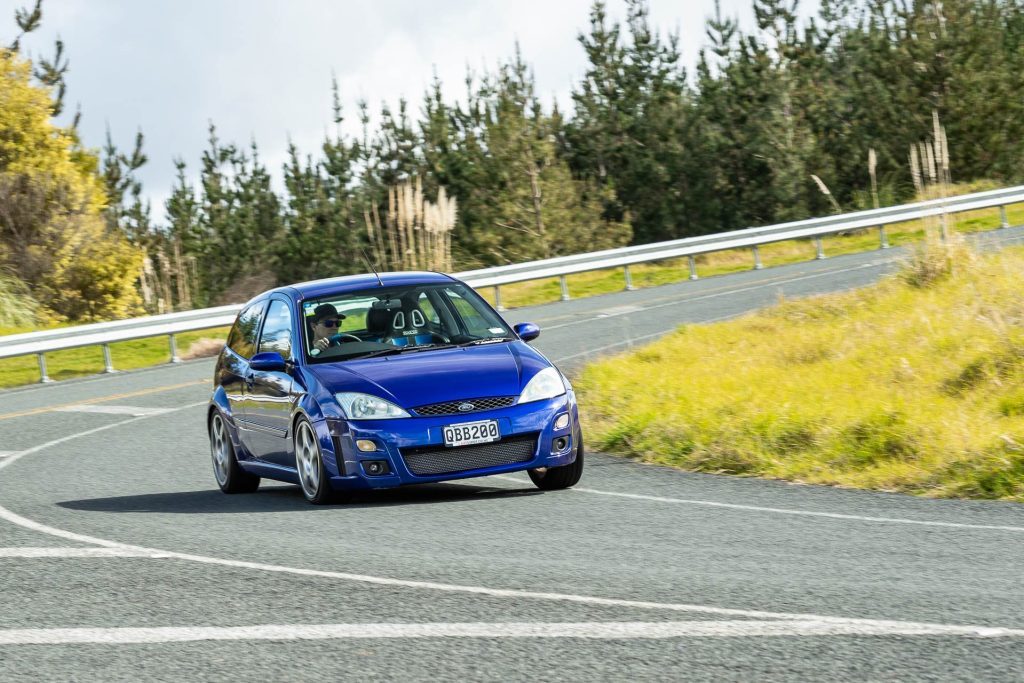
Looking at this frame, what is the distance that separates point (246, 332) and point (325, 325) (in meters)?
1.30

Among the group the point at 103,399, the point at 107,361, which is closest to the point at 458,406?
the point at 103,399

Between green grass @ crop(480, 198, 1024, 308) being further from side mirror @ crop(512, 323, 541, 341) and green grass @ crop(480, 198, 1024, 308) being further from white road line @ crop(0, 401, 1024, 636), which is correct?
white road line @ crop(0, 401, 1024, 636)

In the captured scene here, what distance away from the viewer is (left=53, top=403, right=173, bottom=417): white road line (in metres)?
17.2

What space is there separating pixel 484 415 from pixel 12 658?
3775 mm

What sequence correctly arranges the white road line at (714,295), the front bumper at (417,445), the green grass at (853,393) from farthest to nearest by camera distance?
1. the white road line at (714,295)
2. the green grass at (853,393)
3. the front bumper at (417,445)

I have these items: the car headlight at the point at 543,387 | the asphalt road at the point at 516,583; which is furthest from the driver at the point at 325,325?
the car headlight at the point at 543,387

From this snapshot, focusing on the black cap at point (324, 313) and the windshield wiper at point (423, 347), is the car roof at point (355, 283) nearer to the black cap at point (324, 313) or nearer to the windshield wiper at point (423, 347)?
Result: the black cap at point (324, 313)

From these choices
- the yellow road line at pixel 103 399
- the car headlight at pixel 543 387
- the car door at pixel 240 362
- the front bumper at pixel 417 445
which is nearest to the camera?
the front bumper at pixel 417 445

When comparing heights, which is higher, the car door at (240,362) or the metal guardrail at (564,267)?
the metal guardrail at (564,267)

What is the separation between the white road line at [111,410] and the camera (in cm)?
1723

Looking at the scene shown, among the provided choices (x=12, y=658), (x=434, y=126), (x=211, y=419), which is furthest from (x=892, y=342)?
(x=434, y=126)

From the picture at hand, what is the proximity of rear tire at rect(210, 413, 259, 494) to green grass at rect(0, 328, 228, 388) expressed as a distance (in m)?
14.0

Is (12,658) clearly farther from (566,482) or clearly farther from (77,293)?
(77,293)

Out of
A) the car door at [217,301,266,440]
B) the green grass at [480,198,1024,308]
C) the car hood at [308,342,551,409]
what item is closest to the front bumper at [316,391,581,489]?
the car hood at [308,342,551,409]
